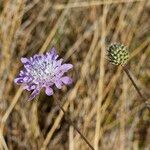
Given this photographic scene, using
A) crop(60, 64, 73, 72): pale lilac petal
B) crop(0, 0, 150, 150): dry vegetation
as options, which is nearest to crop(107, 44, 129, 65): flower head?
crop(60, 64, 73, 72): pale lilac petal

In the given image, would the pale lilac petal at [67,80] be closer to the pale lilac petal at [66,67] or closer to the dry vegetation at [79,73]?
the pale lilac petal at [66,67]

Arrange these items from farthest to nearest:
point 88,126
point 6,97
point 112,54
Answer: point 6,97
point 88,126
point 112,54

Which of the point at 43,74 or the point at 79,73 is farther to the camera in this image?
the point at 79,73

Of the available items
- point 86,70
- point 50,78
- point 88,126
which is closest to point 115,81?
point 86,70

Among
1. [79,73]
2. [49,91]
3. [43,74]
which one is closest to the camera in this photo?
[49,91]

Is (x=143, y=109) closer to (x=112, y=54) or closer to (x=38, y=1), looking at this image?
(x=38, y=1)

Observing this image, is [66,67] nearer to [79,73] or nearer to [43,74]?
[43,74]

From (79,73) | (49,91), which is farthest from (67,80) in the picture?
(79,73)
